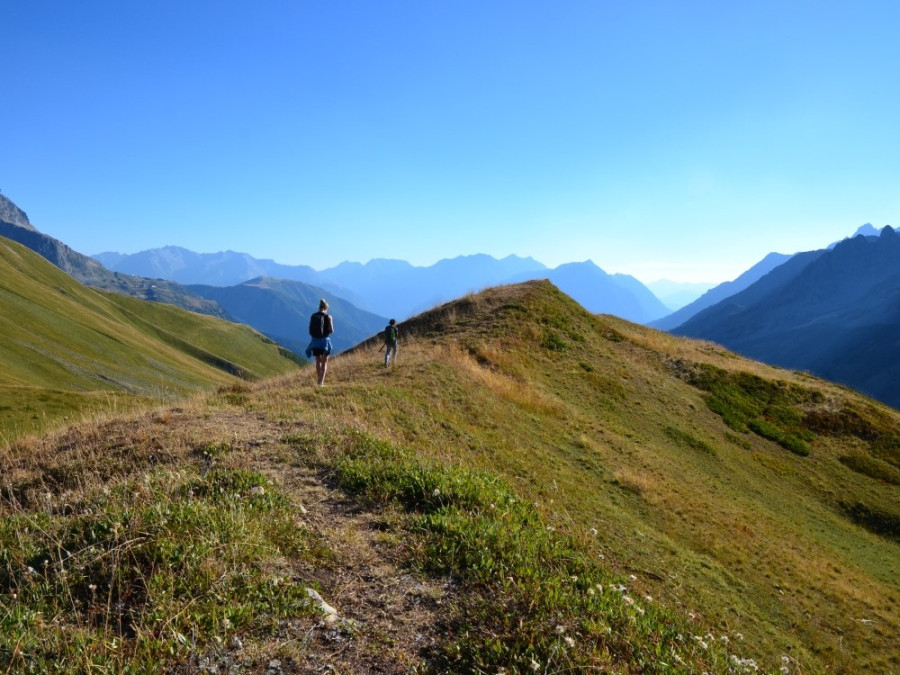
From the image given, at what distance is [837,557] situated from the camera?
18000 millimetres

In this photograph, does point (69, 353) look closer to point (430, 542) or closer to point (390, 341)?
point (390, 341)

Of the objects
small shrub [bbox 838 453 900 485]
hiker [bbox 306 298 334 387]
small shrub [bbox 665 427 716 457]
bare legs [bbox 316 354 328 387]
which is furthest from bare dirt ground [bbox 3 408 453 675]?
small shrub [bbox 838 453 900 485]

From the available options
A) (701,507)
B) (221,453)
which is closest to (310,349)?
(221,453)

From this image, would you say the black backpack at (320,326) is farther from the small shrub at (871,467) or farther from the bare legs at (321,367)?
the small shrub at (871,467)

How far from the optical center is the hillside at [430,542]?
482 cm

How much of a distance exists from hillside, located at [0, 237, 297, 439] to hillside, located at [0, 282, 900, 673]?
35.8 meters

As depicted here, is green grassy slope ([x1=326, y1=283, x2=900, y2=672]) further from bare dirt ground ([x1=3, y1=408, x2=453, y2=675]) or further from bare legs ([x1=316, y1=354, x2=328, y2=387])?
bare dirt ground ([x1=3, y1=408, x2=453, y2=675])

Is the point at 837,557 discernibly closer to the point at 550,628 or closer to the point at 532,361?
the point at 532,361

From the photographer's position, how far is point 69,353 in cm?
10200

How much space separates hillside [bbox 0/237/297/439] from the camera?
189 ft

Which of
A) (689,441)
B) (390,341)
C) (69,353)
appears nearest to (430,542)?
(390,341)

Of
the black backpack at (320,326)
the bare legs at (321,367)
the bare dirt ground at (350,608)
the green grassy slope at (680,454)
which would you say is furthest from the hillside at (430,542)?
the black backpack at (320,326)

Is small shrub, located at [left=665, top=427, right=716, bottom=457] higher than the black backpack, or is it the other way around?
the black backpack

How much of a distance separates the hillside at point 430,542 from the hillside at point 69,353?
35815mm
